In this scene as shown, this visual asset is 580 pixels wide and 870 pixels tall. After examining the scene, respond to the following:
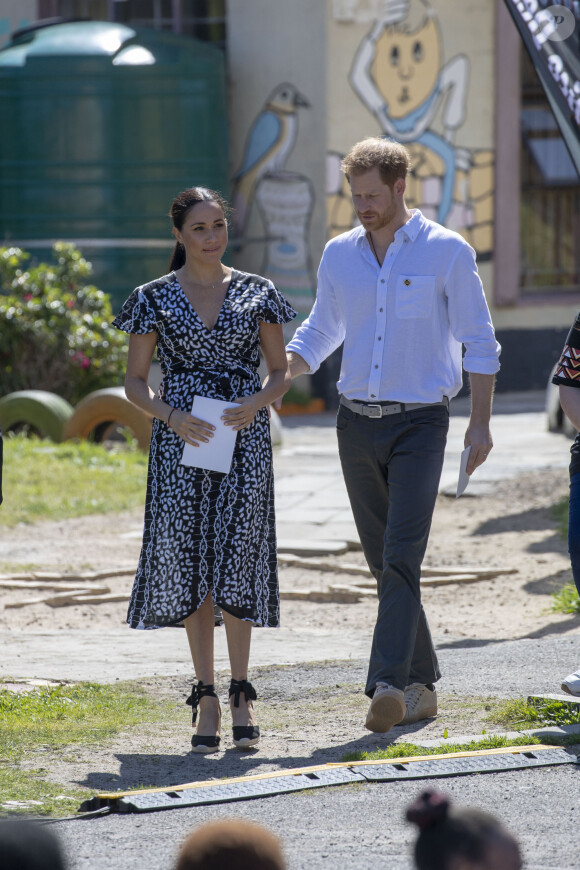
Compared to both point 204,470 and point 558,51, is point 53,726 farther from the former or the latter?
point 558,51

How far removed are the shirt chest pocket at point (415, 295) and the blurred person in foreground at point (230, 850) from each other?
293cm

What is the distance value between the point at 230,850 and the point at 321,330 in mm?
3260

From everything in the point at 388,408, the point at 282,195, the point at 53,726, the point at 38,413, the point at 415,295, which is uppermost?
the point at 282,195

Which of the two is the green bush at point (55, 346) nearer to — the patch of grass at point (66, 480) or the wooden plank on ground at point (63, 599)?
the patch of grass at point (66, 480)

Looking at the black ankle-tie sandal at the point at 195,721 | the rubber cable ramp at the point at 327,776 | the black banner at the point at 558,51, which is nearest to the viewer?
the rubber cable ramp at the point at 327,776

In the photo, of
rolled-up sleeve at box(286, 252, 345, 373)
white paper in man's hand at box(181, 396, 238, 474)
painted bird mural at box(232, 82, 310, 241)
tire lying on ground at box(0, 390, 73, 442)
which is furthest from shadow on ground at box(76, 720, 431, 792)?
painted bird mural at box(232, 82, 310, 241)

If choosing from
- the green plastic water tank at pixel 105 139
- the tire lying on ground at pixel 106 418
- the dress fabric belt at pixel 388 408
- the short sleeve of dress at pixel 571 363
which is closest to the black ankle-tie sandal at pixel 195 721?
the dress fabric belt at pixel 388 408

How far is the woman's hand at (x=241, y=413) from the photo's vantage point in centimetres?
461

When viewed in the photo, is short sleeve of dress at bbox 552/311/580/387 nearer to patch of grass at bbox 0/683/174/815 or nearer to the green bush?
patch of grass at bbox 0/683/174/815

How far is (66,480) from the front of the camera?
1084cm

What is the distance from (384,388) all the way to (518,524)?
191 inches

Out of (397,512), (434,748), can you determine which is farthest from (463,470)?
(434,748)

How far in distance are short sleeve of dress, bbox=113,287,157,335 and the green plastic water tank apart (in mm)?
12342

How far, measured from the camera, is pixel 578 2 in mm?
7535
